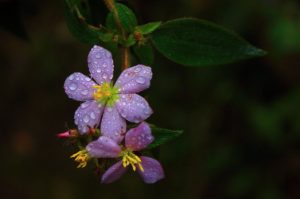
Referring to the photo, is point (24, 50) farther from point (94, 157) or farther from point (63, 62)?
point (94, 157)

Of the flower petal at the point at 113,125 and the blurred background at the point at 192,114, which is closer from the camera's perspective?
the flower petal at the point at 113,125

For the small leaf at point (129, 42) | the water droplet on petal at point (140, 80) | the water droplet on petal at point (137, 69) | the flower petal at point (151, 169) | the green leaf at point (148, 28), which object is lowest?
the flower petal at point (151, 169)

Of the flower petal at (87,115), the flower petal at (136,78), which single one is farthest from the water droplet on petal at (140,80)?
the flower petal at (87,115)

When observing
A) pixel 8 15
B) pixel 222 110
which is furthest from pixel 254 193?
pixel 8 15

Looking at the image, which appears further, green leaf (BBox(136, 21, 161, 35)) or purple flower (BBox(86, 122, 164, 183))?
green leaf (BBox(136, 21, 161, 35))

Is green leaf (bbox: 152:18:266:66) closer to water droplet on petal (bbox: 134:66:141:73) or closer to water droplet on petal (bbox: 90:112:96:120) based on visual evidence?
water droplet on petal (bbox: 134:66:141:73)

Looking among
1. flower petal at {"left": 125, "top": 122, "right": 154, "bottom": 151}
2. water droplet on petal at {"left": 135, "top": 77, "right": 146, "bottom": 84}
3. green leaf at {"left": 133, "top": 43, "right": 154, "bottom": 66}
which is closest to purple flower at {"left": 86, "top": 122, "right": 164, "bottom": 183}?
flower petal at {"left": 125, "top": 122, "right": 154, "bottom": 151}

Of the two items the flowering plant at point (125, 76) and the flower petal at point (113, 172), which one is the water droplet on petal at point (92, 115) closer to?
the flowering plant at point (125, 76)
